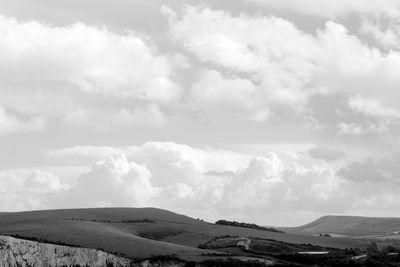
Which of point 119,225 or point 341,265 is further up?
point 119,225

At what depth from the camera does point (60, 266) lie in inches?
4715

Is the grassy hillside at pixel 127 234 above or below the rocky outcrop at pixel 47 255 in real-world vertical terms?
above

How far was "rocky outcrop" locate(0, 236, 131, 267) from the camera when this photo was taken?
4542 inches

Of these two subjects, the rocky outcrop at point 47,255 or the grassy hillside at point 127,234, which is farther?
the grassy hillside at point 127,234

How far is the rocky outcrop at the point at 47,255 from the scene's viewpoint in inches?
4542

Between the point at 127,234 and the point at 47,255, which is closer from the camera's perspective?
the point at 47,255

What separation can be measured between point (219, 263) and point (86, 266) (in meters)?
21.9

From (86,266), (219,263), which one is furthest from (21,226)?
(219,263)

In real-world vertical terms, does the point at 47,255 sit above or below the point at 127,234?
below

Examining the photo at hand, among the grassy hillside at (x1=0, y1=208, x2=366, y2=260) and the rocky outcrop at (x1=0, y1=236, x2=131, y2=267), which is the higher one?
the grassy hillside at (x1=0, y1=208, x2=366, y2=260)

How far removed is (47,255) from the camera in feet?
394

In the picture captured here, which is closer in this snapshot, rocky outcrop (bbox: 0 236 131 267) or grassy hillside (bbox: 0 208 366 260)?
rocky outcrop (bbox: 0 236 131 267)

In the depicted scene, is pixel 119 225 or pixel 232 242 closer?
pixel 232 242

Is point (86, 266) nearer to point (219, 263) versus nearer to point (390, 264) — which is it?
point (219, 263)
